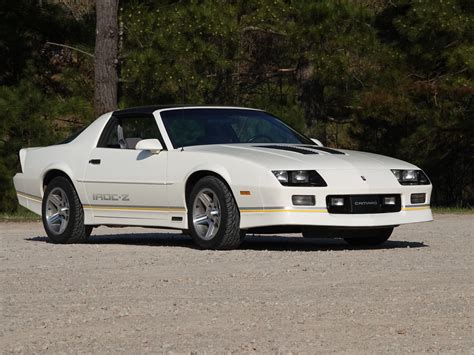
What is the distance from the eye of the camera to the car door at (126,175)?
1281cm

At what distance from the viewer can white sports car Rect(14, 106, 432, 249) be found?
11812 millimetres

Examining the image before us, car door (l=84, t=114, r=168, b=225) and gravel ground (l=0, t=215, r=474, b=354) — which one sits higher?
car door (l=84, t=114, r=168, b=225)

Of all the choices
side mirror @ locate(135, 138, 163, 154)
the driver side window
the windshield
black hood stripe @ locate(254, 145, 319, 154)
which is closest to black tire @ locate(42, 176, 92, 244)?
the driver side window

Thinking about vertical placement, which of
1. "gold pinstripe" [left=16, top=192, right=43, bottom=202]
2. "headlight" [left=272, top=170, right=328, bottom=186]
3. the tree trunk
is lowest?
"gold pinstripe" [left=16, top=192, right=43, bottom=202]

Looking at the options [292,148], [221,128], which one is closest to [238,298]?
[292,148]

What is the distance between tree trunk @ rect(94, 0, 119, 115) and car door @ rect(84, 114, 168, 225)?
11.7 meters

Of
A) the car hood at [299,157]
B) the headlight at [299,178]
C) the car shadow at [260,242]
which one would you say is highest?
the car hood at [299,157]

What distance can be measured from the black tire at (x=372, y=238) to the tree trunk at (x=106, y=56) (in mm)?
12872

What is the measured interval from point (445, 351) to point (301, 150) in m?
6.43

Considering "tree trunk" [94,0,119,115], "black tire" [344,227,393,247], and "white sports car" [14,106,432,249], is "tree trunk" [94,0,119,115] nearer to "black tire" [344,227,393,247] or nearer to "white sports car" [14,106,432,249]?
"white sports car" [14,106,432,249]

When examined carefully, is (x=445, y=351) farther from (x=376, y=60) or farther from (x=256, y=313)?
(x=376, y=60)

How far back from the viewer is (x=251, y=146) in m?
12.7

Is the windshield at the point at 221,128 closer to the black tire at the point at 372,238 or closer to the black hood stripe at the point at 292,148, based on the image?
the black hood stripe at the point at 292,148

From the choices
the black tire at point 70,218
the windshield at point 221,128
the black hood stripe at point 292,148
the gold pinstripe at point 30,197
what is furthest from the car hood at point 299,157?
the gold pinstripe at point 30,197
